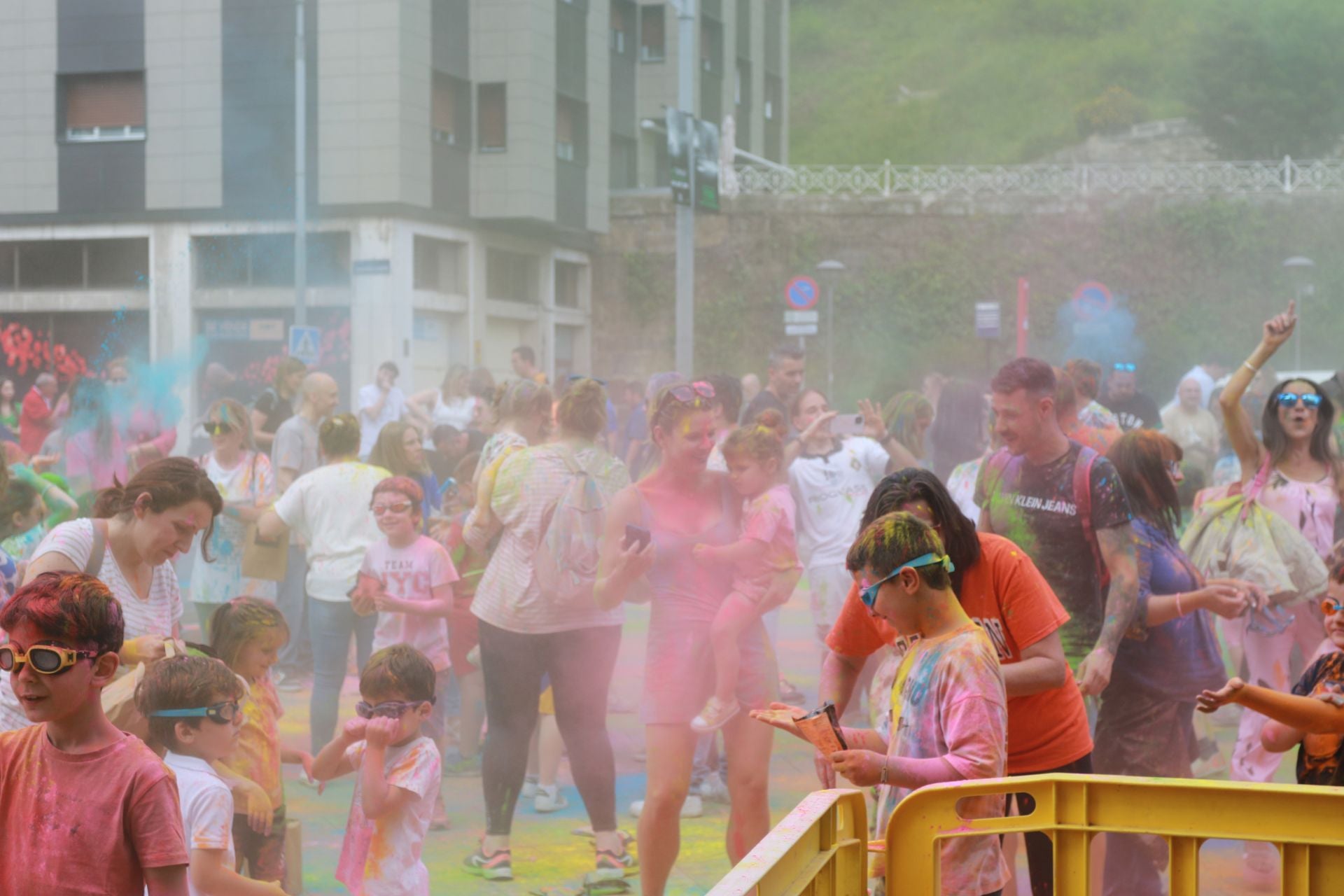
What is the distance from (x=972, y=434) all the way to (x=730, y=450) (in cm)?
595

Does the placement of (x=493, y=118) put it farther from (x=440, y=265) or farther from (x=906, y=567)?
(x=906, y=567)

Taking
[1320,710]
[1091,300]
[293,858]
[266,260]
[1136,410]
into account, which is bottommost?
[293,858]

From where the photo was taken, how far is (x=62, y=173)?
936 inches

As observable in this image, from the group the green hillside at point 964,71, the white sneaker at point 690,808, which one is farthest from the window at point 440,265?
the green hillside at point 964,71

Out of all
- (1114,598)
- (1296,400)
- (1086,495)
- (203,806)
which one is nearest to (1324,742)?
(1114,598)

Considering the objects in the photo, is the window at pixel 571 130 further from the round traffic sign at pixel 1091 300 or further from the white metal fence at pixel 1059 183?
the round traffic sign at pixel 1091 300

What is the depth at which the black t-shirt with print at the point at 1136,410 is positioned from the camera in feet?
33.2

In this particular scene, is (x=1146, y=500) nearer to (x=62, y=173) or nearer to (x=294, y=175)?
(x=294, y=175)

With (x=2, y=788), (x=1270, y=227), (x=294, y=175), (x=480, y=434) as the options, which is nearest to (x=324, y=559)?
(x=480, y=434)

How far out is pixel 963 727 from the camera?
2.89 m

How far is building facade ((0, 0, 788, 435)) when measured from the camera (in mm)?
22438

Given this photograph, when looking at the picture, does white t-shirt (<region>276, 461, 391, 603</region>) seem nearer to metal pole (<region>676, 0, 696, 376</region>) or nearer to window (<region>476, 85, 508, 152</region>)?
metal pole (<region>676, 0, 696, 376</region>)

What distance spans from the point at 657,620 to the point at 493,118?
23149mm

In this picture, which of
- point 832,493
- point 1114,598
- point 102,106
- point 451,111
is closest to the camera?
point 1114,598
